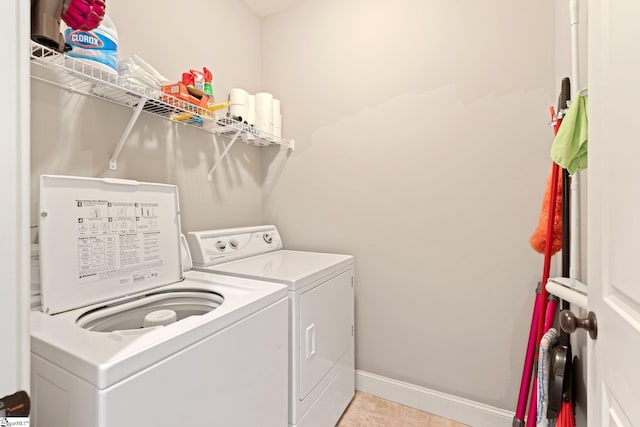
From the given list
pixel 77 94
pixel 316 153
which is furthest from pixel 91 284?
pixel 316 153

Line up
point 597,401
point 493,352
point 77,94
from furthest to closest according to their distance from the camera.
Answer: point 493,352
point 77,94
point 597,401

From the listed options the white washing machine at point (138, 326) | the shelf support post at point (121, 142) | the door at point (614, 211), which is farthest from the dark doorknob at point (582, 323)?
the shelf support post at point (121, 142)

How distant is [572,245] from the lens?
1.16 m

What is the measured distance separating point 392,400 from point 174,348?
1.67m

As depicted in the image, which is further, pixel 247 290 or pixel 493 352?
pixel 493 352

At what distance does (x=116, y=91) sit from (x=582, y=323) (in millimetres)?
1842

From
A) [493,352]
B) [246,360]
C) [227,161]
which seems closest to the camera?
[246,360]

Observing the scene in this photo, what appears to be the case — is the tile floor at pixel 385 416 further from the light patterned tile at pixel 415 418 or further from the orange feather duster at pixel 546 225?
the orange feather duster at pixel 546 225

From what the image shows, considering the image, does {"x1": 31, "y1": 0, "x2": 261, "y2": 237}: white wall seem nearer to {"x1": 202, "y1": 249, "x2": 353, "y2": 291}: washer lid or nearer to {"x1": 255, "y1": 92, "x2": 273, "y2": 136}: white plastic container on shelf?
{"x1": 255, "y1": 92, "x2": 273, "y2": 136}: white plastic container on shelf

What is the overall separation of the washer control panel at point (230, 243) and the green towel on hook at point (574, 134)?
5.43ft

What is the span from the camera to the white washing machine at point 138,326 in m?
0.71

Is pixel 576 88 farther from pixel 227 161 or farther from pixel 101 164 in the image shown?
pixel 101 164

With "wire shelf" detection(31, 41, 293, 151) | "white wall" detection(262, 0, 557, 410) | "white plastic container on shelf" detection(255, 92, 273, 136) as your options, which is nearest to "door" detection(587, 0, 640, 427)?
"white wall" detection(262, 0, 557, 410)

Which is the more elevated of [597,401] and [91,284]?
[91,284]
